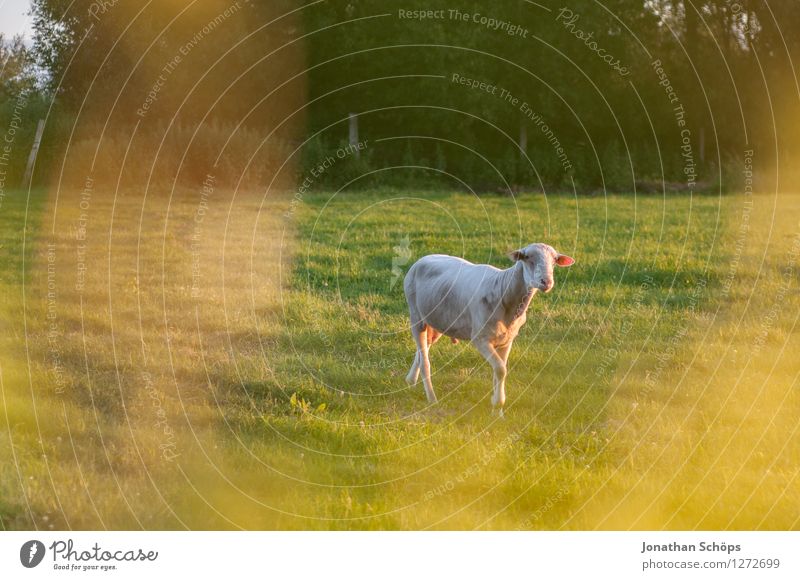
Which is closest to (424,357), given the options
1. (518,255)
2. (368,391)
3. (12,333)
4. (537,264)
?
(368,391)

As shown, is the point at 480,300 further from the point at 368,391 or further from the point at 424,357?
the point at 368,391

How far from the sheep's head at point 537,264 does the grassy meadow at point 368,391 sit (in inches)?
67.3

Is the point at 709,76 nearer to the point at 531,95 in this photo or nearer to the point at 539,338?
the point at 531,95

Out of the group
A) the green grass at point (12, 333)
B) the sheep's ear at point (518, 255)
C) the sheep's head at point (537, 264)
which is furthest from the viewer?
the sheep's ear at point (518, 255)

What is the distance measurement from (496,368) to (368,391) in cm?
195

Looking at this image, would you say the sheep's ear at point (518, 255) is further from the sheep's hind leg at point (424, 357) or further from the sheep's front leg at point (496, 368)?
the sheep's hind leg at point (424, 357)

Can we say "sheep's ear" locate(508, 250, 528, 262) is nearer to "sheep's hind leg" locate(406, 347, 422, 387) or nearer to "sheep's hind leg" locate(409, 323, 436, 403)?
"sheep's hind leg" locate(409, 323, 436, 403)

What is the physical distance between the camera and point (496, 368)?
10.5 meters

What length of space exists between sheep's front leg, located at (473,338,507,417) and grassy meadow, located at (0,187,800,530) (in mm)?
209

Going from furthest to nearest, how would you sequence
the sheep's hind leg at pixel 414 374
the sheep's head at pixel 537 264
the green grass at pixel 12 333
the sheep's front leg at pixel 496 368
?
the sheep's hind leg at pixel 414 374
the sheep's front leg at pixel 496 368
the sheep's head at pixel 537 264
the green grass at pixel 12 333

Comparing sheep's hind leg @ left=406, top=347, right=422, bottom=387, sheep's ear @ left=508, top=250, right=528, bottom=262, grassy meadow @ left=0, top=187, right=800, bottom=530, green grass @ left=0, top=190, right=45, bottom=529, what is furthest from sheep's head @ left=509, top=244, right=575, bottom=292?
green grass @ left=0, top=190, right=45, bottom=529

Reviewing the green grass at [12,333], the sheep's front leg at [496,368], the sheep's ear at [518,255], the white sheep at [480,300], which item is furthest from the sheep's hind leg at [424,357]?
the green grass at [12,333]

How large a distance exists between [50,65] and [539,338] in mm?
17825

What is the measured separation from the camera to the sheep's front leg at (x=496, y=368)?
1045 cm
